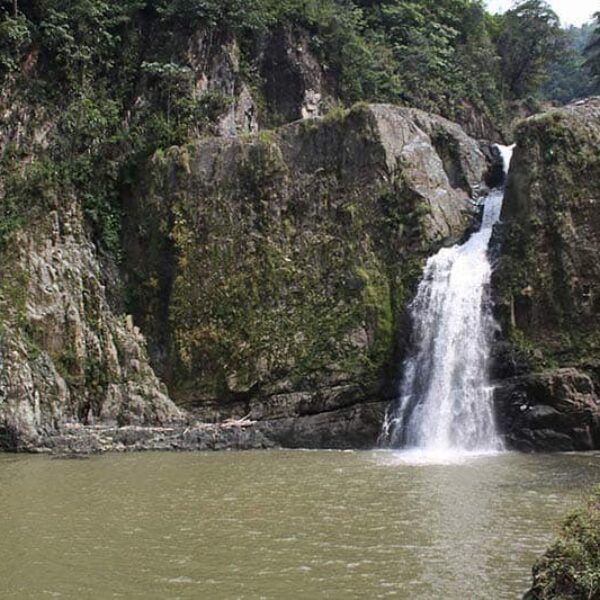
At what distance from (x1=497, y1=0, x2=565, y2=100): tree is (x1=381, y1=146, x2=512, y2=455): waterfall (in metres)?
20.9

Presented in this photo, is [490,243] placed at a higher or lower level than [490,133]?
lower

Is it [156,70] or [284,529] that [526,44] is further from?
[284,529]

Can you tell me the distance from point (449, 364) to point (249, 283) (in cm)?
718

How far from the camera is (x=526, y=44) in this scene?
38.6 m

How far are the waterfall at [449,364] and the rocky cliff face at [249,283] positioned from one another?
0.81 meters

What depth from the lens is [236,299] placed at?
23312 mm

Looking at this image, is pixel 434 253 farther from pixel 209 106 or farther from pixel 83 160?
pixel 83 160

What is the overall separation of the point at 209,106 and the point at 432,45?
44.1 feet

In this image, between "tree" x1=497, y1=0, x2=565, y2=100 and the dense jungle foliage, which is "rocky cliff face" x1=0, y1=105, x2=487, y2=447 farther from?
"tree" x1=497, y1=0, x2=565, y2=100

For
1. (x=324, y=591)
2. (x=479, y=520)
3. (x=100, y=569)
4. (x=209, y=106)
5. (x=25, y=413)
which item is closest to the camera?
(x=324, y=591)

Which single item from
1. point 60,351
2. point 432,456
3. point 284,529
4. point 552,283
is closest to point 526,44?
point 552,283

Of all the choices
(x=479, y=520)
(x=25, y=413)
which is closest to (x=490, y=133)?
(x=25, y=413)

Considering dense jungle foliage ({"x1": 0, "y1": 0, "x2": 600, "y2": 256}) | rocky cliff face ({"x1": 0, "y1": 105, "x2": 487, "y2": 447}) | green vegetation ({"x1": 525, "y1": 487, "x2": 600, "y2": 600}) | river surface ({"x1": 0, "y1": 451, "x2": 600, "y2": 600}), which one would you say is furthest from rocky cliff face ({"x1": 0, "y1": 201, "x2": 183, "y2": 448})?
green vegetation ({"x1": 525, "y1": 487, "x2": 600, "y2": 600})

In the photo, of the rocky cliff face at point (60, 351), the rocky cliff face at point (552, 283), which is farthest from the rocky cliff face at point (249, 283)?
the rocky cliff face at point (552, 283)
